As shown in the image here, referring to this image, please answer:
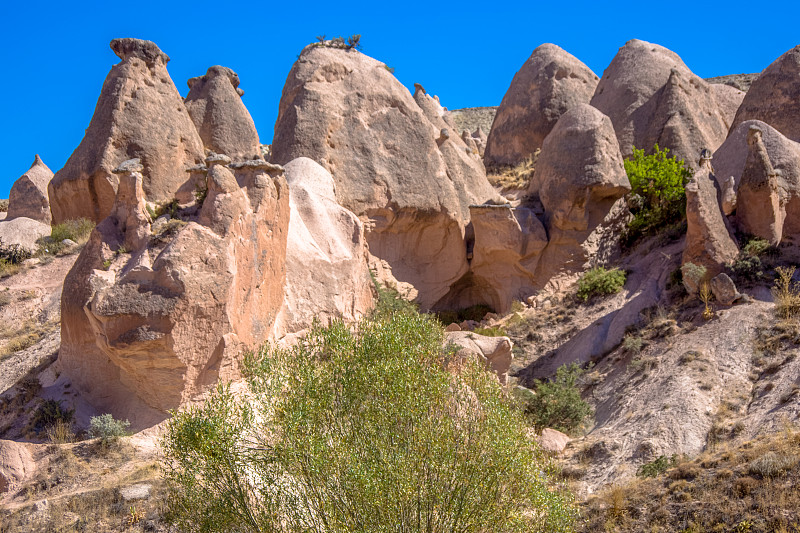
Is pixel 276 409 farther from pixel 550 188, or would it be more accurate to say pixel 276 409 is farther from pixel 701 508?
pixel 550 188

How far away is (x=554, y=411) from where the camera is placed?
15305mm

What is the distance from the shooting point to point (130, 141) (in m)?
20.1

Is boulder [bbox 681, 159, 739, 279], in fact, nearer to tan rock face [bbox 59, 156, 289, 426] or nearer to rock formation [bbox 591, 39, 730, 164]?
rock formation [bbox 591, 39, 730, 164]

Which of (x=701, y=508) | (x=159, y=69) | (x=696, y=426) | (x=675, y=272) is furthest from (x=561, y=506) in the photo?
(x=159, y=69)

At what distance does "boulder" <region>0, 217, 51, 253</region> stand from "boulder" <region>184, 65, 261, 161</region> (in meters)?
5.92

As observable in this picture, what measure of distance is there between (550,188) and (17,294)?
14.5 metres

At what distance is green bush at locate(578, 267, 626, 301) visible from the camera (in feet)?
64.5

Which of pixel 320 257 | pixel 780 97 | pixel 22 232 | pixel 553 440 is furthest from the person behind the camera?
pixel 22 232

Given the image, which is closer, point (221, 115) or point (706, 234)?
point (706, 234)

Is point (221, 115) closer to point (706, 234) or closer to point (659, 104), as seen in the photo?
point (659, 104)

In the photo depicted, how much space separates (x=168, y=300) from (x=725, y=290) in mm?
11420

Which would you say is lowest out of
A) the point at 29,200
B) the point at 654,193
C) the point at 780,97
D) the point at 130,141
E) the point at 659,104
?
the point at 130,141

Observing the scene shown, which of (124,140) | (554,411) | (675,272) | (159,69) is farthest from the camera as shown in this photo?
(159,69)

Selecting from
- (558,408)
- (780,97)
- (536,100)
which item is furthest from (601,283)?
(536,100)
